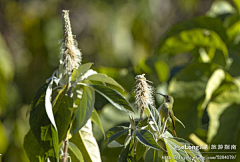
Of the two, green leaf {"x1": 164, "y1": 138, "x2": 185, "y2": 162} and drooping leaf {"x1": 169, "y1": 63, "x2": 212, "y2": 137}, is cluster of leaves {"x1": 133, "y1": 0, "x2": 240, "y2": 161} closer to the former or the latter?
drooping leaf {"x1": 169, "y1": 63, "x2": 212, "y2": 137}

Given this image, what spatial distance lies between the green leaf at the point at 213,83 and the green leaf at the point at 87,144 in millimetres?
189

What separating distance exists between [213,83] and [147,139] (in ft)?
0.82

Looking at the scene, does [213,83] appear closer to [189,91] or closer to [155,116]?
[189,91]

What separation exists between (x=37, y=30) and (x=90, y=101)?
51.2 inches

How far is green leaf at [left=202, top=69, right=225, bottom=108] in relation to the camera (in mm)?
389

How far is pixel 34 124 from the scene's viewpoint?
0.21 m

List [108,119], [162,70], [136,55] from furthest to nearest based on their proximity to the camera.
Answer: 1. [136,55]
2. [162,70]
3. [108,119]

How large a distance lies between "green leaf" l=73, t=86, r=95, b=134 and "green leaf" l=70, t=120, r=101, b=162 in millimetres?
37

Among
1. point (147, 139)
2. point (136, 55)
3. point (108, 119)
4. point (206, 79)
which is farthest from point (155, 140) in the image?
point (136, 55)

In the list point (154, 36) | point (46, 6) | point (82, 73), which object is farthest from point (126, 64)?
point (82, 73)

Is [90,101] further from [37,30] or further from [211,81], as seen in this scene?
[37,30]

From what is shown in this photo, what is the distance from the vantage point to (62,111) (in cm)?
22

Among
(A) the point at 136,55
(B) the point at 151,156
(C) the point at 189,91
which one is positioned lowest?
(B) the point at 151,156

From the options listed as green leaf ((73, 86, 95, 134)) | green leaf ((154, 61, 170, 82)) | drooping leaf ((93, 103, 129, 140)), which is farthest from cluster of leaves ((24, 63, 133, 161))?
green leaf ((154, 61, 170, 82))
